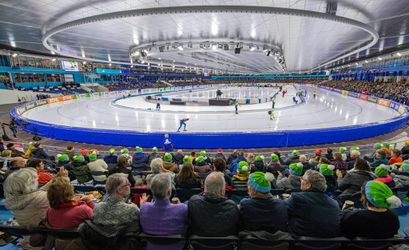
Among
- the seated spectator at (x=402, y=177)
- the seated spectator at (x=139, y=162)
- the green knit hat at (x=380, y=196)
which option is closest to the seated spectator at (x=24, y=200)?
the seated spectator at (x=139, y=162)

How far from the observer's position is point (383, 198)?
193 cm

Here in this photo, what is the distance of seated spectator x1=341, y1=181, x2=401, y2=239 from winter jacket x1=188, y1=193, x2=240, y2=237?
3.44 feet

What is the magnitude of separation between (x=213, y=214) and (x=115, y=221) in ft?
2.95

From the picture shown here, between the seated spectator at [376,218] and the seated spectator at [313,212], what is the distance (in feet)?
0.50

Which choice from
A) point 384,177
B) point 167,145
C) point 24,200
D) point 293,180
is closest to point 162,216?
point 24,200

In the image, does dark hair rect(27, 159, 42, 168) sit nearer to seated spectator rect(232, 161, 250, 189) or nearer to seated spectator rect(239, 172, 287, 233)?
seated spectator rect(232, 161, 250, 189)

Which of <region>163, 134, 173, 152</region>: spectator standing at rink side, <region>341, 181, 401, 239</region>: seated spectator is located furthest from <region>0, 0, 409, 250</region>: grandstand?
<region>163, 134, 173, 152</region>: spectator standing at rink side

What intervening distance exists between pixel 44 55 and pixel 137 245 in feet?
150

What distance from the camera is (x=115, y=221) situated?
2.03 meters

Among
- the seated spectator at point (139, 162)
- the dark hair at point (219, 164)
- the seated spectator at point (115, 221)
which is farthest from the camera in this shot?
the seated spectator at point (139, 162)

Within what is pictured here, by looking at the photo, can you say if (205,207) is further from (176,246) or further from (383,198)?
(383,198)

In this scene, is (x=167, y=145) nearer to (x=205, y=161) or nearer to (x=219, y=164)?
(x=205, y=161)

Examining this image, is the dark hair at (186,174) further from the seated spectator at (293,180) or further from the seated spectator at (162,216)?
the seated spectator at (293,180)

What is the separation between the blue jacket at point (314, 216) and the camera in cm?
202
